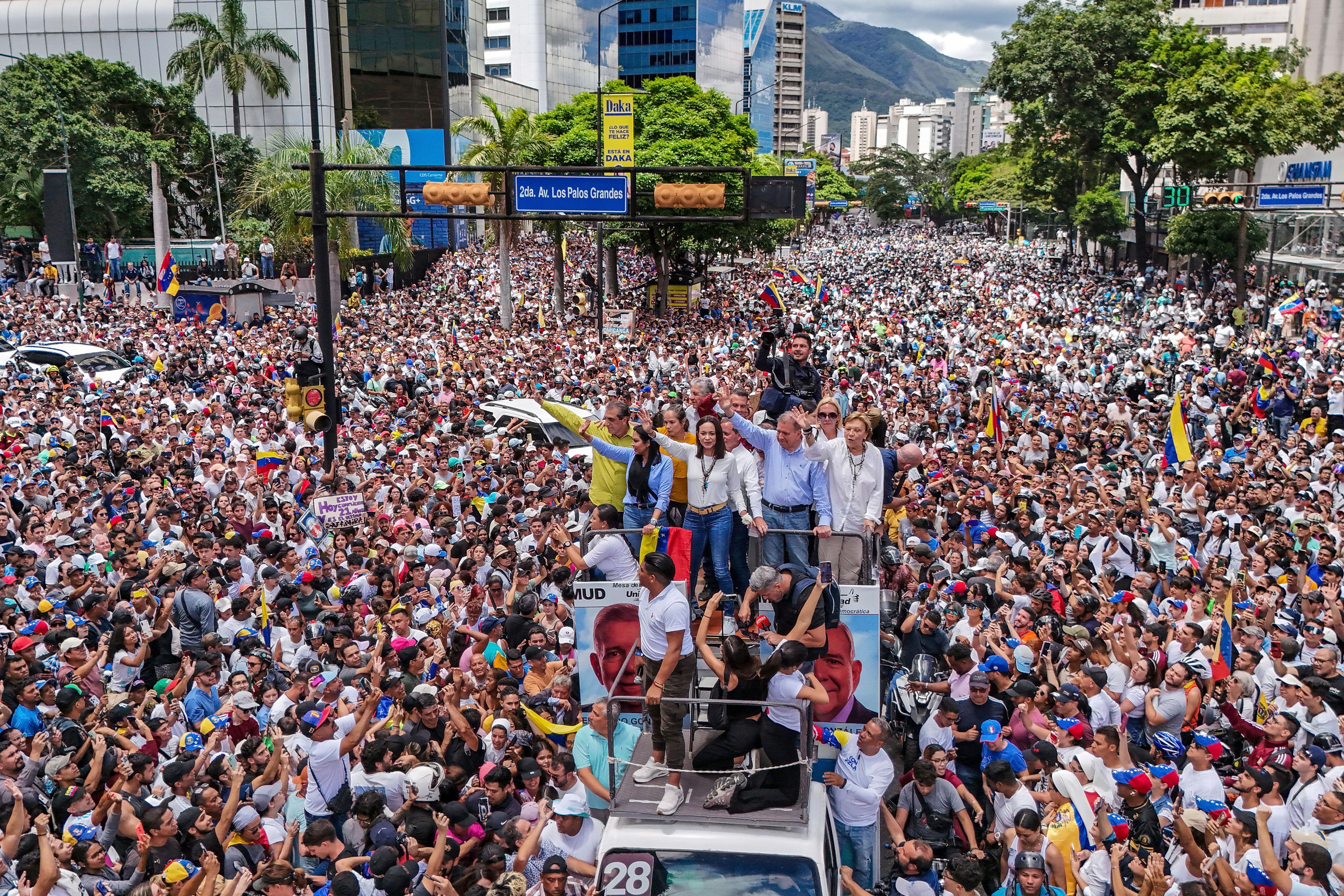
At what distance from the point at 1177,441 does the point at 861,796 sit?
1044cm

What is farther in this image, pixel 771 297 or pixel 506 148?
pixel 506 148

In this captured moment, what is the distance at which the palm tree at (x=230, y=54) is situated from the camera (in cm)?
5797

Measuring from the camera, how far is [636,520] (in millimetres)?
8008

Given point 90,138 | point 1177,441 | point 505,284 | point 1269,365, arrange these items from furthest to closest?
point 90,138, point 505,284, point 1269,365, point 1177,441

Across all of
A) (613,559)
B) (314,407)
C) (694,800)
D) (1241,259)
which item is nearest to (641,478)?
(613,559)

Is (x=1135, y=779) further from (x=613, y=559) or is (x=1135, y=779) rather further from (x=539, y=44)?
(x=539, y=44)

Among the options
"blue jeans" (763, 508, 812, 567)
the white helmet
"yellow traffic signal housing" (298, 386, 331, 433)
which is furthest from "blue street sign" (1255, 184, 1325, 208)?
the white helmet

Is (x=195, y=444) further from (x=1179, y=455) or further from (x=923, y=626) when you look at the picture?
(x=1179, y=455)

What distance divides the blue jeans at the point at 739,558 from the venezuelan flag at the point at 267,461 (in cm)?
929

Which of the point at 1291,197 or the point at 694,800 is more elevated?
the point at 1291,197

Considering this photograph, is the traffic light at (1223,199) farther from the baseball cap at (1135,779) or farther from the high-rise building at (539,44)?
the high-rise building at (539,44)

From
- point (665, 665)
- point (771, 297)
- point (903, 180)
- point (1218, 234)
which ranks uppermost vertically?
point (903, 180)

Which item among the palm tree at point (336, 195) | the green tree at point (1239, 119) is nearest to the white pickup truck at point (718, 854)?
the palm tree at point (336, 195)

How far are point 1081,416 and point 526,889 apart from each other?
14.6 m
